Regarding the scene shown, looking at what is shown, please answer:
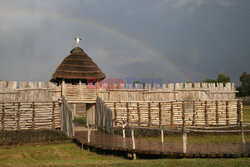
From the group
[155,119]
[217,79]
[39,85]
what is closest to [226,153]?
[155,119]

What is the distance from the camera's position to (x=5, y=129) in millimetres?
20719

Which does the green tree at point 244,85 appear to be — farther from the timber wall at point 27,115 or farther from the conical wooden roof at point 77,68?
the timber wall at point 27,115

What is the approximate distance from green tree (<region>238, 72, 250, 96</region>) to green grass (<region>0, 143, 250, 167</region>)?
66060mm

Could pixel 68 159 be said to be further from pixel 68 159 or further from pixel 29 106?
pixel 29 106

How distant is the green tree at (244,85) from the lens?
72.2 m

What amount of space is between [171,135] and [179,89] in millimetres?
6304

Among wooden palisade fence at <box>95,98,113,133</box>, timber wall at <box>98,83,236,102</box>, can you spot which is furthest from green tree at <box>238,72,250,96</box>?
wooden palisade fence at <box>95,98,113,133</box>

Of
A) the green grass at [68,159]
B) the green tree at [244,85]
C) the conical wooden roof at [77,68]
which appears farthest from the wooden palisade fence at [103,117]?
the green tree at [244,85]

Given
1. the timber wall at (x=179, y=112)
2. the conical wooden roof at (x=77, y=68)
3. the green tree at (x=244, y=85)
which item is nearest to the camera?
the timber wall at (x=179, y=112)

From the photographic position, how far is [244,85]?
247ft

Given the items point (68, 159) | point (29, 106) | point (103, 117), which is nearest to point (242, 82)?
point (103, 117)

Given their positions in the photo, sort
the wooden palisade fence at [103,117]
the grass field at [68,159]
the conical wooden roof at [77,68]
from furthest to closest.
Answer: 1. the conical wooden roof at [77,68]
2. the wooden palisade fence at [103,117]
3. the grass field at [68,159]

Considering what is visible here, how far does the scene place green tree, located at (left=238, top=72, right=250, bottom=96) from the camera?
72.2 m

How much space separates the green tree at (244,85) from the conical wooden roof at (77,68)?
58.4 metres
